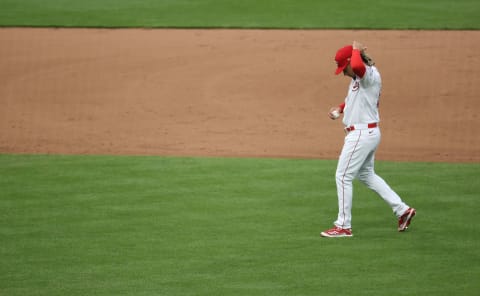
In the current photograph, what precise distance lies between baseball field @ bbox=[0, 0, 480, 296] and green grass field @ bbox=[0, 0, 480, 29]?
0.09 meters

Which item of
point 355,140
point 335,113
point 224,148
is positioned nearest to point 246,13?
point 224,148

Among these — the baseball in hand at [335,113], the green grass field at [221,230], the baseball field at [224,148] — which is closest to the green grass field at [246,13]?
the baseball field at [224,148]

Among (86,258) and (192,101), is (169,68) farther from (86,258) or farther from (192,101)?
(86,258)

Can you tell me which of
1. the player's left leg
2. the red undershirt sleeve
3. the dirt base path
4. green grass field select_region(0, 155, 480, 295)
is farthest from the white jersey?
the dirt base path

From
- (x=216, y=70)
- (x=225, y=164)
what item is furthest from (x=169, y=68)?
(x=225, y=164)

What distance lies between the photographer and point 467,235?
9656 millimetres

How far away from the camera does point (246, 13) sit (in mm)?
20156

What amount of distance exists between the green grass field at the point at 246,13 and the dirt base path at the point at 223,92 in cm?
55

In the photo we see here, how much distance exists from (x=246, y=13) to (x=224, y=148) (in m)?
6.77

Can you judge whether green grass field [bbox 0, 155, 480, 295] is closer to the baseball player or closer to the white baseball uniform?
the baseball player

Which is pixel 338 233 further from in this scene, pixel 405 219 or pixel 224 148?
pixel 224 148

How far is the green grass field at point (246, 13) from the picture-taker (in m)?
19.3

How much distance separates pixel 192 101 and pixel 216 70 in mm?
1366

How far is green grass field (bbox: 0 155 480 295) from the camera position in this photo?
8312mm
